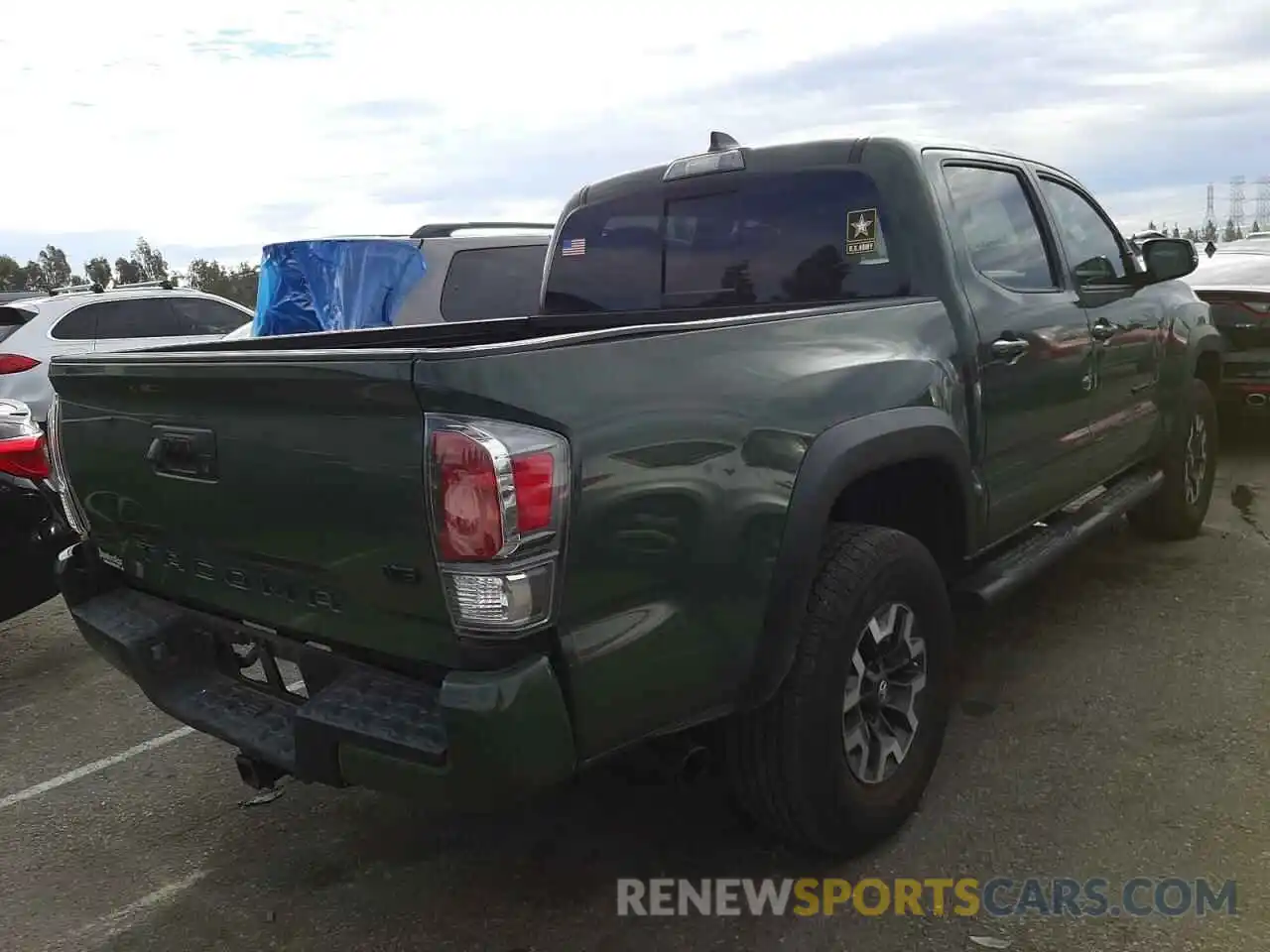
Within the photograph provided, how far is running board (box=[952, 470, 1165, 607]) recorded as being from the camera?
3423 mm

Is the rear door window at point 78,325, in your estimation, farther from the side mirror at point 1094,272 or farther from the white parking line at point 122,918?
the side mirror at point 1094,272

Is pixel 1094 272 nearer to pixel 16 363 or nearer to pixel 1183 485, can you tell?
pixel 1183 485

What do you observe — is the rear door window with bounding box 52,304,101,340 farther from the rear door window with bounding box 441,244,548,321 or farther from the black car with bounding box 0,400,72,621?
the black car with bounding box 0,400,72,621

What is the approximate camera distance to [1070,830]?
116 inches

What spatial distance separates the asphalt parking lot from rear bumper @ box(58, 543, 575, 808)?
1.91ft

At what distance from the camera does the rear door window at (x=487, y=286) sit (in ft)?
24.8

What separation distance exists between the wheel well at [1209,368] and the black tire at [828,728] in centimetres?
337

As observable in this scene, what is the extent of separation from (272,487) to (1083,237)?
3.49 m

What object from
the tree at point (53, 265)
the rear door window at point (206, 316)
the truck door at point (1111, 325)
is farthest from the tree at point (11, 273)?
the truck door at point (1111, 325)

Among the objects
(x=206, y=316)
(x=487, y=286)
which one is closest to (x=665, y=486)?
(x=487, y=286)

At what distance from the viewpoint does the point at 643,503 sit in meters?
2.18

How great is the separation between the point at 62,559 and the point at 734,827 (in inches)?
78.8

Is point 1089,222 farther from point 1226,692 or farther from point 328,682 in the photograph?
point 328,682

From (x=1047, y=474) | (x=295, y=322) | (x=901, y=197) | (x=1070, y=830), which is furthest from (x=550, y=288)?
(x=295, y=322)
